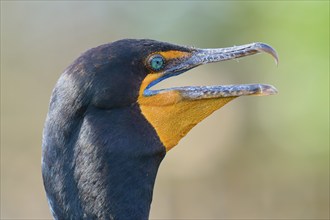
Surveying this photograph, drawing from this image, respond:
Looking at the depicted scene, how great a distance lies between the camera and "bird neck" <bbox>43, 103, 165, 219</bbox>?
195 inches

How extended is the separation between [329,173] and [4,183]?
20.9 ft

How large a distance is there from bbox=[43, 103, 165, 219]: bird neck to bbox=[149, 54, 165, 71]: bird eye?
400mm

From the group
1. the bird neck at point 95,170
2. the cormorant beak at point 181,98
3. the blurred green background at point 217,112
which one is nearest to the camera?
the bird neck at point 95,170

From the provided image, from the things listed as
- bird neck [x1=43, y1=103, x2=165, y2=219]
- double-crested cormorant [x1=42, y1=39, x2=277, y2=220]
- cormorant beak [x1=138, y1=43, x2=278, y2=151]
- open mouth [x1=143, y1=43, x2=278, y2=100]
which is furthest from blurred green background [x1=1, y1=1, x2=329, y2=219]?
bird neck [x1=43, y1=103, x2=165, y2=219]

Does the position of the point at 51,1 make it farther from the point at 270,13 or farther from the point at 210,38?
the point at 270,13

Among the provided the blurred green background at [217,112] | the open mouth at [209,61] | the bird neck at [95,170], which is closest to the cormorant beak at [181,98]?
the open mouth at [209,61]

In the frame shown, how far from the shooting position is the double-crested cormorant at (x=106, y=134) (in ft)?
16.2

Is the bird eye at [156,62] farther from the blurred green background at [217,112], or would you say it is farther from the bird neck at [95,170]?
the blurred green background at [217,112]

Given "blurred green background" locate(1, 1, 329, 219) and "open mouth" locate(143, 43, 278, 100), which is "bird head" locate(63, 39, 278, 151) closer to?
"open mouth" locate(143, 43, 278, 100)

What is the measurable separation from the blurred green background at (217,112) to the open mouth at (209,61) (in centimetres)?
803

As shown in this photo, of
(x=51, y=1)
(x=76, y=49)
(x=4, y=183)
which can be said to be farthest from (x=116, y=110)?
(x=51, y=1)

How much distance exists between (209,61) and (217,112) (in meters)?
11.0

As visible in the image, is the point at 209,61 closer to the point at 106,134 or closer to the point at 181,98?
the point at 181,98

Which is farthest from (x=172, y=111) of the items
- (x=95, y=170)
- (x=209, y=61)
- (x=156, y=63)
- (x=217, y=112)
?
(x=217, y=112)
